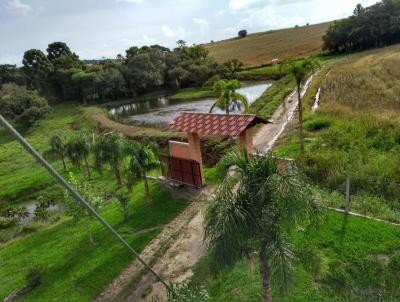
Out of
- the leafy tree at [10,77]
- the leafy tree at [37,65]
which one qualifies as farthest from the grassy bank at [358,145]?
the leafy tree at [10,77]

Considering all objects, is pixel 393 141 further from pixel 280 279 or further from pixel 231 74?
pixel 231 74

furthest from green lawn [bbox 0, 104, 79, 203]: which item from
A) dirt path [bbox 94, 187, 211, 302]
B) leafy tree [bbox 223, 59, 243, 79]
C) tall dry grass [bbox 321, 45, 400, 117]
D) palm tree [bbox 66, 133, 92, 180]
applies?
leafy tree [bbox 223, 59, 243, 79]

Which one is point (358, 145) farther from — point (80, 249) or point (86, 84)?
point (86, 84)

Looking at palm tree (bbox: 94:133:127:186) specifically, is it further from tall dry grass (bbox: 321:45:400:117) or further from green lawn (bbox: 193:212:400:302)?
tall dry grass (bbox: 321:45:400:117)

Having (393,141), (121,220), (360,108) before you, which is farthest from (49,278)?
(360,108)

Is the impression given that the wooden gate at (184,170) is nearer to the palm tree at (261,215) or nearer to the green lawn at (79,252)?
the green lawn at (79,252)

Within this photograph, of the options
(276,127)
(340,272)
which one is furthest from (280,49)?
(340,272)

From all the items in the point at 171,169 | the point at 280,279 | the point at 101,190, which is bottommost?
the point at 101,190
